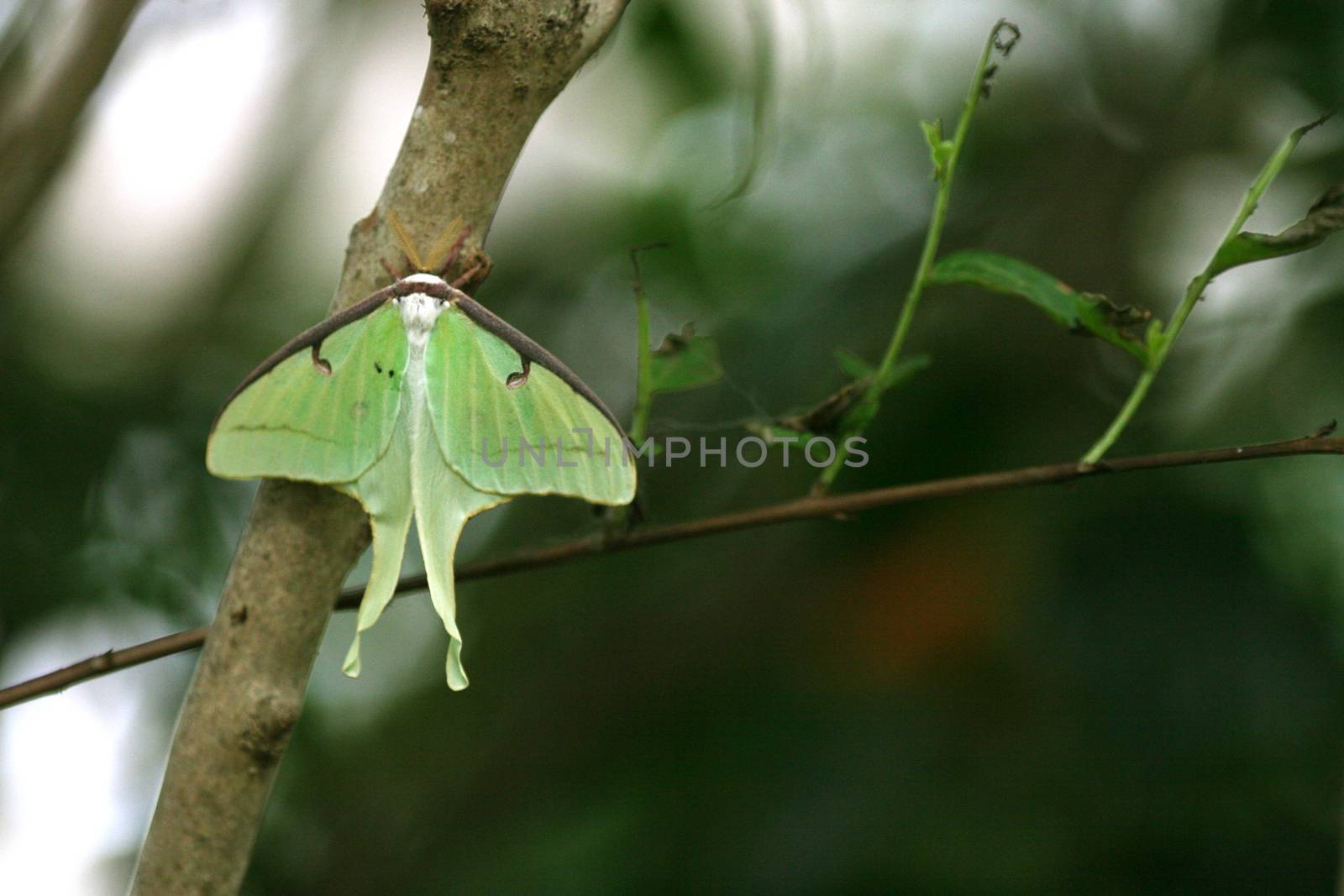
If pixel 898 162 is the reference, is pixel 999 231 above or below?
below

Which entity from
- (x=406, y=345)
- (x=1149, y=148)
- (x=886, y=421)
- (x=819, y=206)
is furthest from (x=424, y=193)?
(x=1149, y=148)

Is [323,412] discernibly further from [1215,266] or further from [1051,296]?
[1215,266]

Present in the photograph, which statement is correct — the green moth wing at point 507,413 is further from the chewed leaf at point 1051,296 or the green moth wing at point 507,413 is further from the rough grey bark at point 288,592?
the chewed leaf at point 1051,296

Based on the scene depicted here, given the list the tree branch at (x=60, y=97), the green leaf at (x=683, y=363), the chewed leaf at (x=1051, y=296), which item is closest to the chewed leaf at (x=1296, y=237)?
the chewed leaf at (x=1051, y=296)

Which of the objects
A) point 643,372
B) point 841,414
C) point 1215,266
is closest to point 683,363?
point 643,372

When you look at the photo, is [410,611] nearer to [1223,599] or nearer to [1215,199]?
[1223,599]

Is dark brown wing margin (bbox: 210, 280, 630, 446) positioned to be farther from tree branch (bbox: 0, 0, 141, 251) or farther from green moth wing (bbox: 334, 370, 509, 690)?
tree branch (bbox: 0, 0, 141, 251)
